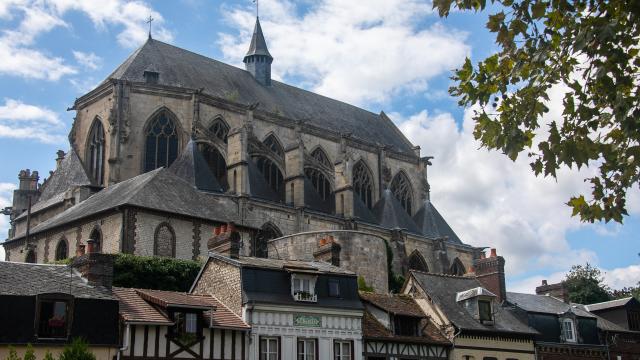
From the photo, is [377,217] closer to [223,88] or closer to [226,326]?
[223,88]

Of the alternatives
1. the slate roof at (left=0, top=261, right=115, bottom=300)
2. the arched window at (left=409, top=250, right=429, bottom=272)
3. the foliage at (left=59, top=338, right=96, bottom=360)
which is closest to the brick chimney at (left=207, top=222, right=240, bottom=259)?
the slate roof at (left=0, top=261, right=115, bottom=300)

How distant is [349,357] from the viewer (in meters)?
25.0

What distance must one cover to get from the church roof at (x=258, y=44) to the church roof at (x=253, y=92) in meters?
2.57

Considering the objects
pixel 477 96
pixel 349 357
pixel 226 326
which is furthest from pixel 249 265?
pixel 477 96

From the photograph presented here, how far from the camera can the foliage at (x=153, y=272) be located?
30047 millimetres

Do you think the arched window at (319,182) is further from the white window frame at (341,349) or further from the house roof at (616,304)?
the white window frame at (341,349)

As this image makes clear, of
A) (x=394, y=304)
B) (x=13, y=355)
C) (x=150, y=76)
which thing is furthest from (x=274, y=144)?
(x=13, y=355)

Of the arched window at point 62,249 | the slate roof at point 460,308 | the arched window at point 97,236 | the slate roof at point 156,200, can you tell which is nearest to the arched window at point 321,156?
the slate roof at point 156,200

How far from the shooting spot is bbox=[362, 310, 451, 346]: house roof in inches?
1021

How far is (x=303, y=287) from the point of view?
2467 centimetres

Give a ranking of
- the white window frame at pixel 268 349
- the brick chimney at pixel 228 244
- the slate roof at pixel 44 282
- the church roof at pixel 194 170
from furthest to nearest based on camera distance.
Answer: the church roof at pixel 194 170 < the brick chimney at pixel 228 244 < the white window frame at pixel 268 349 < the slate roof at pixel 44 282

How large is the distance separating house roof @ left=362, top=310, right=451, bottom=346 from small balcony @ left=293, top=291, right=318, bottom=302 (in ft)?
6.63

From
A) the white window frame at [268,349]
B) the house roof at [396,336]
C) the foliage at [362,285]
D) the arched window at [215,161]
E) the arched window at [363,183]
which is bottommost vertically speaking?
the white window frame at [268,349]

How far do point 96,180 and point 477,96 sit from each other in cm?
3621
